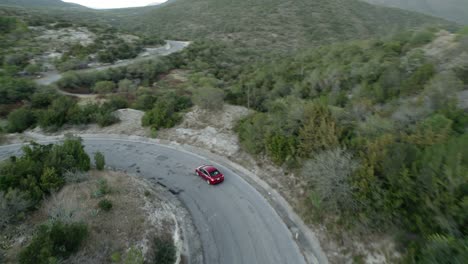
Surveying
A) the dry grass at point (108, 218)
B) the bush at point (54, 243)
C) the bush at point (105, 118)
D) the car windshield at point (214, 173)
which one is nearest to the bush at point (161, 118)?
the bush at point (105, 118)

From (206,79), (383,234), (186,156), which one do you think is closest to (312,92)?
(186,156)

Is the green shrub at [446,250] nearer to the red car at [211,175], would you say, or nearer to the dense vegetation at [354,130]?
the dense vegetation at [354,130]

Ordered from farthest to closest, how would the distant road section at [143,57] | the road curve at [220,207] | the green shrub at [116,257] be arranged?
1. the distant road section at [143,57]
2. the road curve at [220,207]
3. the green shrub at [116,257]

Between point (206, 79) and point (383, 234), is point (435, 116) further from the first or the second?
point (206, 79)

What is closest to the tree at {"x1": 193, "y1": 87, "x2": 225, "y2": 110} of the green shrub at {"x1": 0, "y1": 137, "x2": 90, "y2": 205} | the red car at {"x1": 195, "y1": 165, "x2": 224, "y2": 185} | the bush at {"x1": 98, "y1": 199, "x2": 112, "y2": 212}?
the red car at {"x1": 195, "y1": 165, "x2": 224, "y2": 185}

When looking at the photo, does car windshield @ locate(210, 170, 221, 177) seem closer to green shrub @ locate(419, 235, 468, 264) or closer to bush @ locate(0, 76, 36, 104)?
green shrub @ locate(419, 235, 468, 264)
